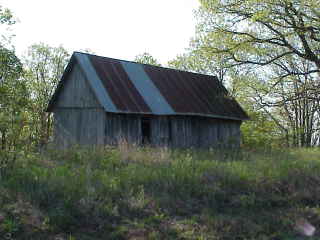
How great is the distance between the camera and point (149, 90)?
23.1 meters

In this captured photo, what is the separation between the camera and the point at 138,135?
21734mm

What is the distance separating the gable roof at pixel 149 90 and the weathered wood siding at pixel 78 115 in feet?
1.61

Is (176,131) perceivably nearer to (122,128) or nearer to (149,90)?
(149,90)

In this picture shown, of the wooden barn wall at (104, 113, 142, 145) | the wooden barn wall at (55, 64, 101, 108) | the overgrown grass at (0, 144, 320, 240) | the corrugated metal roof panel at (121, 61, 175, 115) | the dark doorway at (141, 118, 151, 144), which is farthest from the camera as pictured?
the dark doorway at (141, 118, 151, 144)

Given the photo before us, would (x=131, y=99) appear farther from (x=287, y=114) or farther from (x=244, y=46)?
(x=287, y=114)

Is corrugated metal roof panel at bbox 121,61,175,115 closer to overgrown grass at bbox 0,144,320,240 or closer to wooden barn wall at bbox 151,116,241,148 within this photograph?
wooden barn wall at bbox 151,116,241,148

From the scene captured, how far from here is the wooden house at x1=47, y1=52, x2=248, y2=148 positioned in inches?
816

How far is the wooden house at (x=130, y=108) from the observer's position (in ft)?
68.0

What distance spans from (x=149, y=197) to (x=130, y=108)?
11.5 metres

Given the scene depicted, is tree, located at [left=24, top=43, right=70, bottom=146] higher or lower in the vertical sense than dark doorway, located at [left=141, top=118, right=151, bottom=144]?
higher

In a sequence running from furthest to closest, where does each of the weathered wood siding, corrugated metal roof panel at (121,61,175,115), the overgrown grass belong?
corrugated metal roof panel at (121,61,175,115), the weathered wood siding, the overgrown grass

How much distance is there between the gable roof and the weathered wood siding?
492 mm

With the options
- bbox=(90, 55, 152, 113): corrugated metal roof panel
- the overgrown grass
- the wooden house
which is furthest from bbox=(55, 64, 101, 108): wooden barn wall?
the overgrown grass

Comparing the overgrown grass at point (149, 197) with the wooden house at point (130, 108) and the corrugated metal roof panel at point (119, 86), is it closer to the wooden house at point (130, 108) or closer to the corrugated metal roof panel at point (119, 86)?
the wooden house at point (130, 108)
